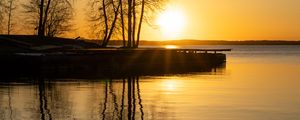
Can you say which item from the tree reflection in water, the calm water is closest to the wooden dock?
the calm water

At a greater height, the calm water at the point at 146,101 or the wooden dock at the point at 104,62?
the wooden dock at the point at 104,62

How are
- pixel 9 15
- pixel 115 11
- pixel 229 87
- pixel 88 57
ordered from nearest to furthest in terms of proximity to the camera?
1. pixel 229 87
2. pixel 88 57
3. pixel 115 11
4. pixel 9 15

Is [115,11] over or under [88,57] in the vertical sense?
over

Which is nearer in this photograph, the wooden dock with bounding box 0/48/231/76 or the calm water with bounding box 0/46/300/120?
the calm water with bounding box 0/46/300/120

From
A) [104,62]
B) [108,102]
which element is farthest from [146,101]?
[104,62]

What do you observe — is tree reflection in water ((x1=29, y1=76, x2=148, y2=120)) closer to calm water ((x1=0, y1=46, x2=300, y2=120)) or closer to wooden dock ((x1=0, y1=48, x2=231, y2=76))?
calm water ((x1=0, y1=46, x2=300, y2=120))

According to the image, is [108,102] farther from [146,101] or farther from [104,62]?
[104,62]

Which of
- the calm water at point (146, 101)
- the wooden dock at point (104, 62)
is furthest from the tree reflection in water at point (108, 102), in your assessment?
the wooden dock at point (104, 62)

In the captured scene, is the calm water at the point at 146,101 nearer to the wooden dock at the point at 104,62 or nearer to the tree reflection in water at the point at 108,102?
the tree reflection in water at the point at 108,102

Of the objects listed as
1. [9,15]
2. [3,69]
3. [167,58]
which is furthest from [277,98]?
[9,15]

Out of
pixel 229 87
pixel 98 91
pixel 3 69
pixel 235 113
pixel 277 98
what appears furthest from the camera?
pixel 3 69

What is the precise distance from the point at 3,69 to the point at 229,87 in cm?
2090

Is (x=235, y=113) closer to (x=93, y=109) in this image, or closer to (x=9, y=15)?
(x=93, y=109)

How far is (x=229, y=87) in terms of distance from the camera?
33562mm
